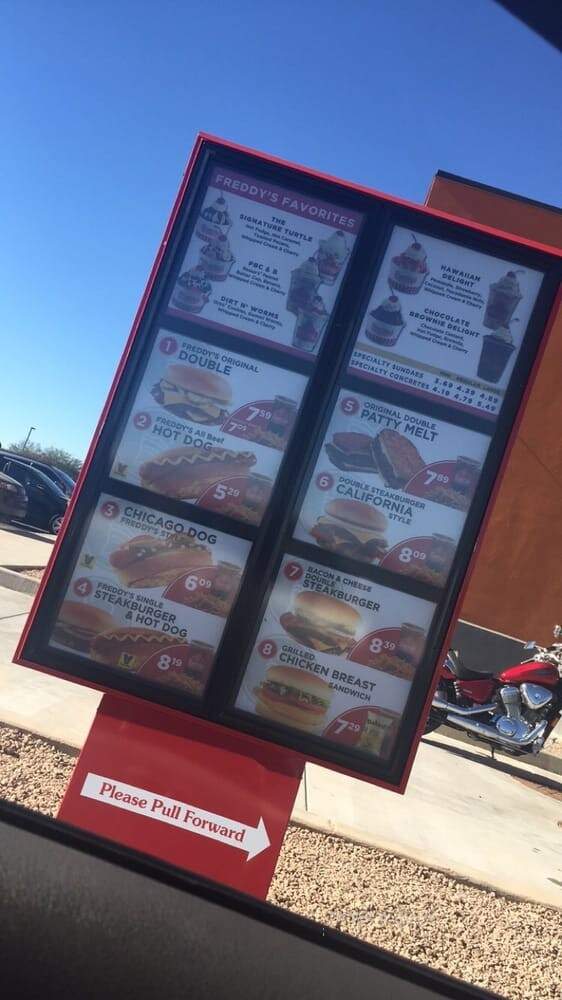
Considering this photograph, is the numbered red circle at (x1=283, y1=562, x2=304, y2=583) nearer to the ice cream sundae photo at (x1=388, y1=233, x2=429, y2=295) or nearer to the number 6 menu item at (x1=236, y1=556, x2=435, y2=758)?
the number 6 menu item at (x1=236, y1=556, x2=435, y2=758)

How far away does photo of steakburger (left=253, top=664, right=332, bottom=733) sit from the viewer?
3.07 m

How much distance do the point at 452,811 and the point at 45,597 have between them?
148 inches

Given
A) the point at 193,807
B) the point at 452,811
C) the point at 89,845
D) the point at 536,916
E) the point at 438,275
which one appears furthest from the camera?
the point at 452,811

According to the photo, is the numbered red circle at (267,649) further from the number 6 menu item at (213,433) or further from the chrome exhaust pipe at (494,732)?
Answer: the chrome exhaust pipe at (494,732)

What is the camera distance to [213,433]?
10.2ft

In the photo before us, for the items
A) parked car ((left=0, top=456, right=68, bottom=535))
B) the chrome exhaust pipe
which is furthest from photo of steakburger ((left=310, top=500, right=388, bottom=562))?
parked car ((left=0, top=456, right=68, bottom=535))

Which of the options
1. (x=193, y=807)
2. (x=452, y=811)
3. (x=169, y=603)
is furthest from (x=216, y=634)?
(x=452, y=811)

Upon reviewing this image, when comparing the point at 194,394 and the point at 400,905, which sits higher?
the point at 194,394

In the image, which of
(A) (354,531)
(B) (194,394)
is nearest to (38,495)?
(B) (194,394)

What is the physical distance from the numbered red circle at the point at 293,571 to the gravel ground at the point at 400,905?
1.56 m

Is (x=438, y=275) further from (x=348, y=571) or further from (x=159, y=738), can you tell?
(x=159, y=738)

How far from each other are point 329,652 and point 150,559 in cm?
79

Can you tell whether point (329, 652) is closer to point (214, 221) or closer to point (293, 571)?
point (293, 571)

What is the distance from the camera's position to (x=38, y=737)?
14.8 ft
